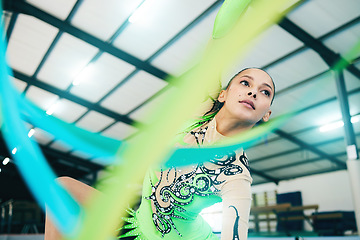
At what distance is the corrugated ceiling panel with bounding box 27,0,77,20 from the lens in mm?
6789

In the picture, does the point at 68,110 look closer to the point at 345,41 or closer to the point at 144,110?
the point at 144,110

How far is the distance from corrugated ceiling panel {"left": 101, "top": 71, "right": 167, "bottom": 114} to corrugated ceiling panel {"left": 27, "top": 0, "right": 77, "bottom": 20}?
2.36 meters

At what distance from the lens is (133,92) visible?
30.9 feet

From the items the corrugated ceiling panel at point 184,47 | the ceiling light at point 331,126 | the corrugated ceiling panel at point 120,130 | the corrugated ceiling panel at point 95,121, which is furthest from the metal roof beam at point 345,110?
the corrugated ceiling panel at point 95,121

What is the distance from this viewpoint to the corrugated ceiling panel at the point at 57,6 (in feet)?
22.3

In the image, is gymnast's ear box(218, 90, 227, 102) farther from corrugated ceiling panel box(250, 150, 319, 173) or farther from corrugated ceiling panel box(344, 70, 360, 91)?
corrugated ceiling panel box(250, 150, 319, 173)

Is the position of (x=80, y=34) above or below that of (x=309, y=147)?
above

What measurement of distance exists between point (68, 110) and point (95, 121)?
1.06 metres

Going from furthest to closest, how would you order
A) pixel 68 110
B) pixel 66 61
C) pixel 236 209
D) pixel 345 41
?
pixel 68 110 → pixel 66 61 → pixel 345 41 → pixel 236 209

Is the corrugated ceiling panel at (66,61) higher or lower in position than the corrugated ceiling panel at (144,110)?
higher

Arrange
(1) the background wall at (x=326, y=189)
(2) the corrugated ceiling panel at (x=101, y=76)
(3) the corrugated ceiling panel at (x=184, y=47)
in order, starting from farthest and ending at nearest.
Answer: (1) the background wall at (x=326, y=189) < (2) the corrugated ceiling panel at (x=101, y=76) < (3) the corrugated ceiling panel at (x=184, y=47)

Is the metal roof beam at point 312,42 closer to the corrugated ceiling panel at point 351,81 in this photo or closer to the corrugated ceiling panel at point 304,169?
the corrugated ceiling panel at point 351,81

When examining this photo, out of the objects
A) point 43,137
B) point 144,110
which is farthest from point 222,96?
point 43,137

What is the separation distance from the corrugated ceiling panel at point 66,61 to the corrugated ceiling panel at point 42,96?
564mm
